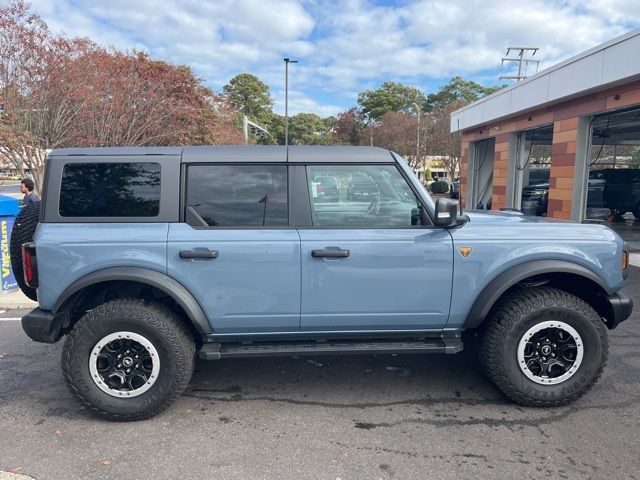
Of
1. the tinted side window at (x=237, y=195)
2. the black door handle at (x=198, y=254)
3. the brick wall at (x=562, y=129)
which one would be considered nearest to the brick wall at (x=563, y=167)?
the brick wall at (x=562, y=129)

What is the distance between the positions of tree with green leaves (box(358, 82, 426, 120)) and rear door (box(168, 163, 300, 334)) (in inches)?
2252

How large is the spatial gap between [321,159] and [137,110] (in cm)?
1369

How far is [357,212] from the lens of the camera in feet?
11.3

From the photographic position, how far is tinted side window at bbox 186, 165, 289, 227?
132 inches

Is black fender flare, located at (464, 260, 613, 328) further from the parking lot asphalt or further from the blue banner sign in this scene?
the blue banner sign

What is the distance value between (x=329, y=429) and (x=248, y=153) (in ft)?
6.71

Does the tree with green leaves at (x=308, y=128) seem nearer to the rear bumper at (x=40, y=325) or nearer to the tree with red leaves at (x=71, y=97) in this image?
the tree with red leaves at (x=71, y=97)

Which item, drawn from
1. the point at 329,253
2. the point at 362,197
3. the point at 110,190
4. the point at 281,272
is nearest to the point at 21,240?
the point at 110,190

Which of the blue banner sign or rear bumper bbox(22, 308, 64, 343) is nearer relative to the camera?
rear bumper bbox(22, 308, 64, 343)

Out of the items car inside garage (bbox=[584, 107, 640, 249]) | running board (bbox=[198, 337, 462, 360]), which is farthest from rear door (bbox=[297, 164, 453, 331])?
car inside garage (bbox=[584, 107, 640, 249])

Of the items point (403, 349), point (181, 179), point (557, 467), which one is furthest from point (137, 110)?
point (557, 467)

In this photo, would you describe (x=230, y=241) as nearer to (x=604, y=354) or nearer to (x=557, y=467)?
(x=557, y=467)

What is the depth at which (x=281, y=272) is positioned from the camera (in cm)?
325

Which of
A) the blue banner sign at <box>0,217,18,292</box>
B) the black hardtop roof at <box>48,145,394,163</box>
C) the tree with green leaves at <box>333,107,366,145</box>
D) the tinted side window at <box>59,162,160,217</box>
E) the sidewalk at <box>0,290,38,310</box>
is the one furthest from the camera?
the tree with green leaves at <box>333,107,366,145</box>
